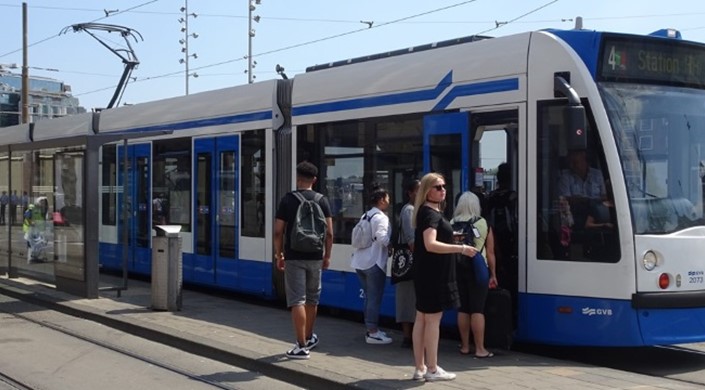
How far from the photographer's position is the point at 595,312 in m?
8.23

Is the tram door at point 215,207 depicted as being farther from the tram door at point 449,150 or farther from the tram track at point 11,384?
the tram track at point 11,384

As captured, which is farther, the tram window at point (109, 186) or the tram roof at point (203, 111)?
the tram window at point (109, 186)

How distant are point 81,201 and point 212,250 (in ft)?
7.17

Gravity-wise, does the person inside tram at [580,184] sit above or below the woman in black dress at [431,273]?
above

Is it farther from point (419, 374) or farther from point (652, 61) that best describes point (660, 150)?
point (419, 374)

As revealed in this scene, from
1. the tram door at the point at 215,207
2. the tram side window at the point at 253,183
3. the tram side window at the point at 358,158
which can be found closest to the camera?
the tram side window at the point at 358,158

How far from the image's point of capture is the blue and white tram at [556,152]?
321 inches

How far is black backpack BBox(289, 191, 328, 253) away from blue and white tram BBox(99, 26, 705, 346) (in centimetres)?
162

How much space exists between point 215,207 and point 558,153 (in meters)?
6.76

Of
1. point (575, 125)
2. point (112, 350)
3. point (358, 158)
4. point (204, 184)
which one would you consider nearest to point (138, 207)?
point (204, 184)

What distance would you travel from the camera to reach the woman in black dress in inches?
289

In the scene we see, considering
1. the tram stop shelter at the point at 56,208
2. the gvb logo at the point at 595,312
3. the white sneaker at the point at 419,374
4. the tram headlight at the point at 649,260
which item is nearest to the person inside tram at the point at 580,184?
the tram headlight at the point at 649,260

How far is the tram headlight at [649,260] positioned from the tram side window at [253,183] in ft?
19.8

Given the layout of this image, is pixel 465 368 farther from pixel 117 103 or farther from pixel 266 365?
pixel 117 103
